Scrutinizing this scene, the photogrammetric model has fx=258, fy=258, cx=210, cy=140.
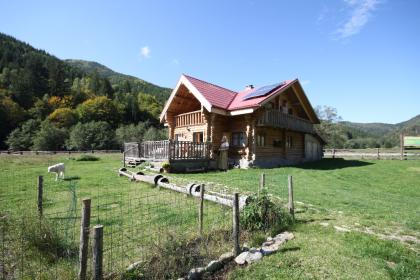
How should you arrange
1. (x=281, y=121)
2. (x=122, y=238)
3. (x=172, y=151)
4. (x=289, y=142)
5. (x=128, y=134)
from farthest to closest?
(x=128, y=134), (x=289, y=142), (x=281, y=121), (x=172, y=151), (x=122, y=238)

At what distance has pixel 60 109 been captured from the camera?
84.8m

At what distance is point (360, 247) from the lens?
5363mm

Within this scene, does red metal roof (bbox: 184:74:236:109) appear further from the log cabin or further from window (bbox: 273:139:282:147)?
window (bbox: 273:139:282:147)

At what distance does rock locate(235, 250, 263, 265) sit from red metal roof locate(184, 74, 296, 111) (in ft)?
47.7

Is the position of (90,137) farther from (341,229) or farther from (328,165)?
(341,229)

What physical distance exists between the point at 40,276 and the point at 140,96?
114724 mm

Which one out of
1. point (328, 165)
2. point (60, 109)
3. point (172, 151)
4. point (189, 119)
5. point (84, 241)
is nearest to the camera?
point (84, 241)

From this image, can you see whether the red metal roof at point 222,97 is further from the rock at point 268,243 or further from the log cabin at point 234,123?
the rock at point 268,243

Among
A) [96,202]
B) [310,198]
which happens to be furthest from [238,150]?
[96,202]

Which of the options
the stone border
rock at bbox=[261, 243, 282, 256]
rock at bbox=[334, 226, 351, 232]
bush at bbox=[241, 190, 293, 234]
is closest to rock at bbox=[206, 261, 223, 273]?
the stone border

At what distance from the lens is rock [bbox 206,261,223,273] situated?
14.5ft

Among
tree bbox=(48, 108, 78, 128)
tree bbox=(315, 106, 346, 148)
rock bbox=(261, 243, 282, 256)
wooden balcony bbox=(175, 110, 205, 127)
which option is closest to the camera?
rock bbox=(261, 243, 282, 256)

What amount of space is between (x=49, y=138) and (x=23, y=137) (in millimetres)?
7024

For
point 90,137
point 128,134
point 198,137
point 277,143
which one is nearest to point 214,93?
point 198,137
